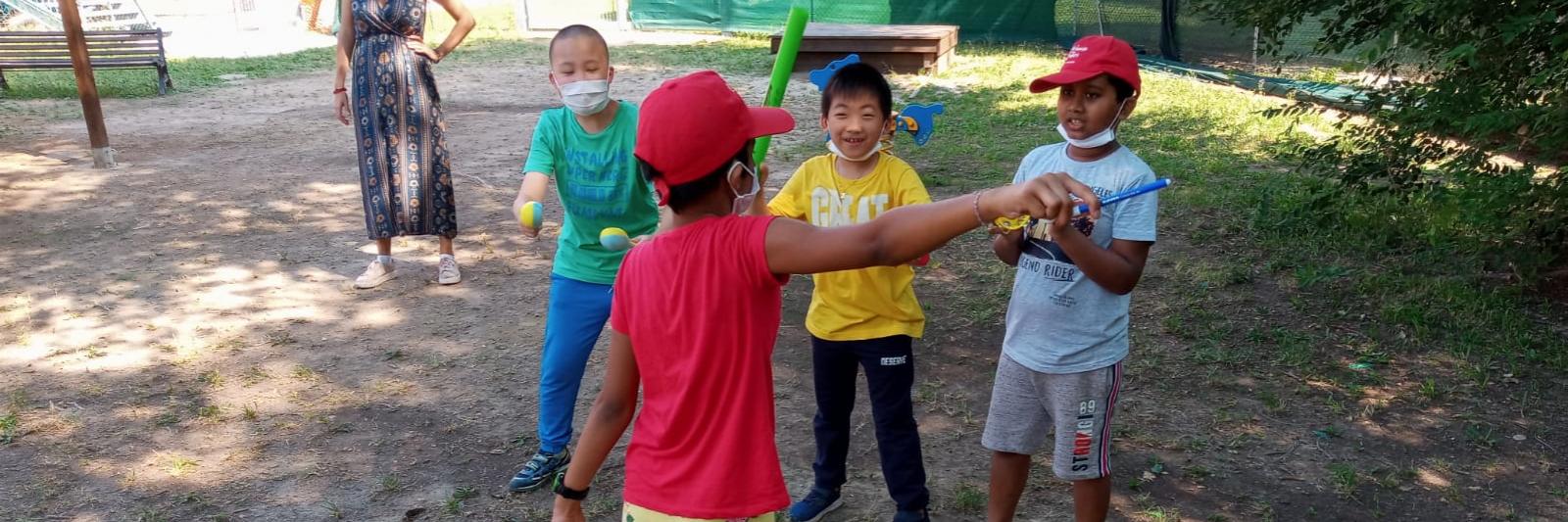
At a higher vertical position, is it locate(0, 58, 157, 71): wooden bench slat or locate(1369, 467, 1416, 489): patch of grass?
locate(0, 58, 157, 71): wooden bench slat

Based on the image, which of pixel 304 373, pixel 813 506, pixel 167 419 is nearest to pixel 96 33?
pixel 304 373

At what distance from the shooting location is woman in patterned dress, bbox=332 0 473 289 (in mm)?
5473

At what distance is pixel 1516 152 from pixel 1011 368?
3.49 metres

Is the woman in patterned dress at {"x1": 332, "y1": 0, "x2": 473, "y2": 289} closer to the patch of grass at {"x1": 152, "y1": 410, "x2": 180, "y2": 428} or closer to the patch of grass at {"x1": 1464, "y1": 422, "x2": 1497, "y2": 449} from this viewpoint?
the patch of grass at {"x1": 152, "y1": 410, "x2": 180, "y2": 428}

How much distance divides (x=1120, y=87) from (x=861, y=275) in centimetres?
83

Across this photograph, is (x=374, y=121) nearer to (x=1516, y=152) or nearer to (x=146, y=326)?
(x=146, y=326)

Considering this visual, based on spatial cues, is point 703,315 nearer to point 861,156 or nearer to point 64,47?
point 861,156

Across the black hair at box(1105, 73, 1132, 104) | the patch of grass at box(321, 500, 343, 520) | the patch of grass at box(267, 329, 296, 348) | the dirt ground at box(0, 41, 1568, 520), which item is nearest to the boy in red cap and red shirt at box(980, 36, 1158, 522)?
the black hair at box(1105, 73, 1132, 104)

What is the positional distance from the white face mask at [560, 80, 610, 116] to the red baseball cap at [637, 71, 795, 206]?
142 centimetres

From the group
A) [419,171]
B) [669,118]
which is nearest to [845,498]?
[669,118]

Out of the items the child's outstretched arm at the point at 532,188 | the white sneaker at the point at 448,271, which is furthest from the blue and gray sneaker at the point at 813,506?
the white sneaker at the point at 448,271

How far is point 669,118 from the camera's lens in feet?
6.28

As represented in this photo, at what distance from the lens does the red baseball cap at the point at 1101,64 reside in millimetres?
2629

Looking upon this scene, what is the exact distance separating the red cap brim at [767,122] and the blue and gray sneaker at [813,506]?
5.11 ft
